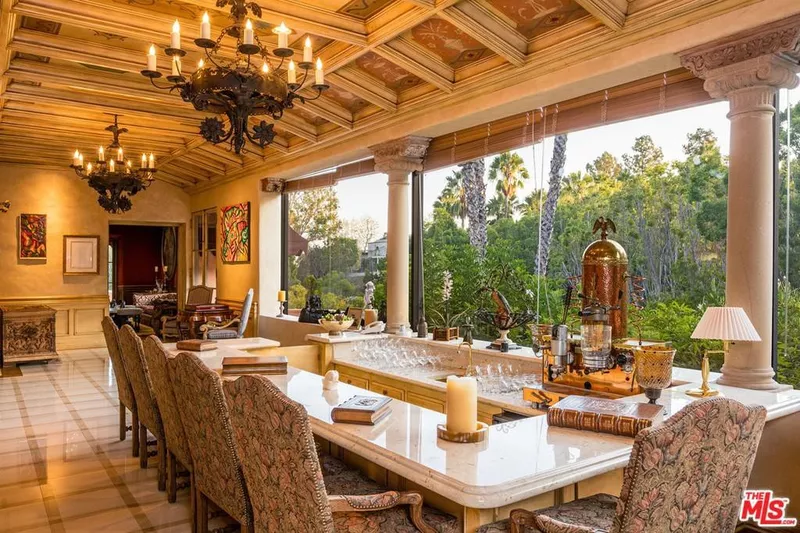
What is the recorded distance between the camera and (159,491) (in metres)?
3.98

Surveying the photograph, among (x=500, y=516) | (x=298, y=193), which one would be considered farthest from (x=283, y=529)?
(x=298, y=193)

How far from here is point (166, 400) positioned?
133 inches

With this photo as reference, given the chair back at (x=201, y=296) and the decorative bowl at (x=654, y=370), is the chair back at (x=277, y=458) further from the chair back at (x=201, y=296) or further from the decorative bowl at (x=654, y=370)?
the chair back at (x=201, y=296)

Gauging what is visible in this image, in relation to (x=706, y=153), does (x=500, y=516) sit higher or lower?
lower

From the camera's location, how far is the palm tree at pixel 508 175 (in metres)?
5.55

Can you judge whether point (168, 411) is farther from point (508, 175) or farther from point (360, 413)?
point (508, 175)

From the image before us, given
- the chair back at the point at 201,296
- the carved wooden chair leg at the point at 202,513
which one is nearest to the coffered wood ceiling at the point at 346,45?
the carved wooden chair leg at the point at 202,513

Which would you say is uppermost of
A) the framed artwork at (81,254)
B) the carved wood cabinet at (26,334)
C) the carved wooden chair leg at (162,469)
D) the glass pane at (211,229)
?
the glass pane at (211,229)

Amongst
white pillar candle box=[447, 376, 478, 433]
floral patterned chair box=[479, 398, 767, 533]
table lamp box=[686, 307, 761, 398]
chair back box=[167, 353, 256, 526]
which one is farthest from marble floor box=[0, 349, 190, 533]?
table lamp box=[686, 307, 761, 398]

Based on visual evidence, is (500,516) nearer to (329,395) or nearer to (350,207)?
(329,395)

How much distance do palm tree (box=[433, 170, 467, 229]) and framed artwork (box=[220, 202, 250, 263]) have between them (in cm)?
423

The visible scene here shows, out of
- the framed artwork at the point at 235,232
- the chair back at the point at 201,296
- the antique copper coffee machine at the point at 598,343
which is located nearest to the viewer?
the antique copper coffee machine at the point at 598,343

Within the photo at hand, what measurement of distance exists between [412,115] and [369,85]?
1.59 feet

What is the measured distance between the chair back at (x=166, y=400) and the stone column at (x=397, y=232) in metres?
2.89
